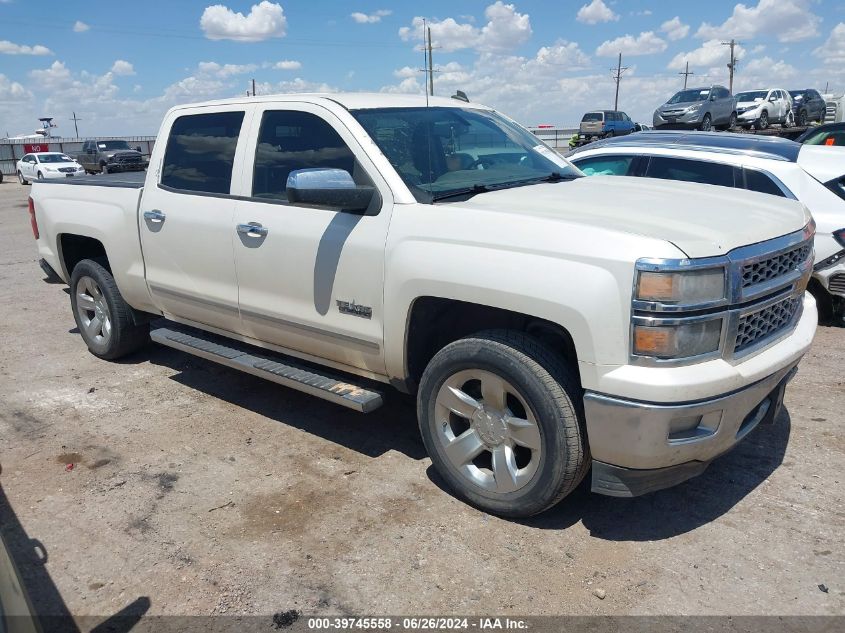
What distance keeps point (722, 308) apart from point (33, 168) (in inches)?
1346

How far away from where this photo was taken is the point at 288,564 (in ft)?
10.4

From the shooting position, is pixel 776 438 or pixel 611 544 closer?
pixel 611 544

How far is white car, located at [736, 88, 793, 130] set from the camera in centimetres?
2403

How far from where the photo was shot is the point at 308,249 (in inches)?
155

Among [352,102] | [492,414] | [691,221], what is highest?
[352,102]

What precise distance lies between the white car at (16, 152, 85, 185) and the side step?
28827mm

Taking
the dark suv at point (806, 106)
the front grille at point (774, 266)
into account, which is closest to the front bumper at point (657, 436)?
the front grille at point (774, 266)

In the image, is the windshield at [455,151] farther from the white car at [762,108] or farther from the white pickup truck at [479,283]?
the white car at [762,108]

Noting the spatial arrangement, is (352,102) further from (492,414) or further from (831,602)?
(831,602)

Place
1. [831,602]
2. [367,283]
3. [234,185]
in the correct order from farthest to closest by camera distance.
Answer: [234,185] → [367,283] → [831,602]

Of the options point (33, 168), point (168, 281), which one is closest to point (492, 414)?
point (168, 281)

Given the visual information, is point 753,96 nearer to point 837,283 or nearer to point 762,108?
point 762,108

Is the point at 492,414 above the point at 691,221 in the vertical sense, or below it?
below

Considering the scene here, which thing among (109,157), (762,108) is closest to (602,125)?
(762,108)
